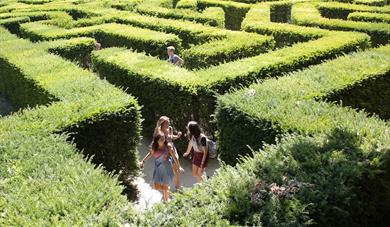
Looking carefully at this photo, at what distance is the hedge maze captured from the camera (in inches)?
203

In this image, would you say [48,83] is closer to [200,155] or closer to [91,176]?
[200,155]

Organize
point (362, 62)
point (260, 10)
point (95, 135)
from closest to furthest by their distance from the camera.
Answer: point (95, 135)
point (362, 62)
point (260, 10)

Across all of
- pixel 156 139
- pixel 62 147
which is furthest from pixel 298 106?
pixel 62 147

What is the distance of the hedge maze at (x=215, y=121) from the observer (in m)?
5.15

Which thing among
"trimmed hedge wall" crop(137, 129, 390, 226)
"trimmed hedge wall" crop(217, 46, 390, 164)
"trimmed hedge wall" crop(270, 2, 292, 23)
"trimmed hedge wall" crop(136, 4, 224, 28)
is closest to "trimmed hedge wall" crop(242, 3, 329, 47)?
"trimmed hedge wall" crop(136, 4, 224, 28)

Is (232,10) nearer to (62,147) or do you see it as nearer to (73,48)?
(73,48)

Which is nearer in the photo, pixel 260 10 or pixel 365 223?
pixel 365 223

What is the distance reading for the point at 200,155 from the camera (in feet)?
28.4

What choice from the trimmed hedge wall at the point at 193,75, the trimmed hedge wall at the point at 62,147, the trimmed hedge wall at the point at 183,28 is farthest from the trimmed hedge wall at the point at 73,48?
the trimmed hedge wall at the point at 183,28

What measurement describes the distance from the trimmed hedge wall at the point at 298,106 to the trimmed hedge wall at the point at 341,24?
3921mm

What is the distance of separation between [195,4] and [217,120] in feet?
47.6

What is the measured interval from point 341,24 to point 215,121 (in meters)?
8.79

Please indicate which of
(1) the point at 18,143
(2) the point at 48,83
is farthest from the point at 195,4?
(1) the point at 18,143

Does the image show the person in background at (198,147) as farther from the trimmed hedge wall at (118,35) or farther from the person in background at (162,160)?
the trimmed hedge wall at (118,35)
